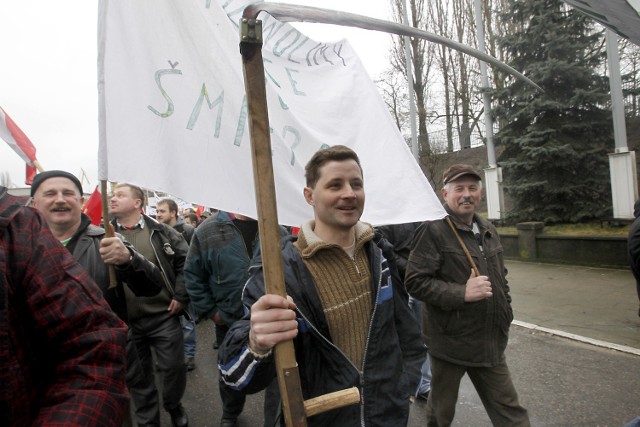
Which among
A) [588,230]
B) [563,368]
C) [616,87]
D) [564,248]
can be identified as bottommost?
[563,368]

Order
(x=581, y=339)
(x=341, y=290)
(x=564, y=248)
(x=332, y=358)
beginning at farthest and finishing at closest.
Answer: (x=564, y=248) → (x=581, y=339) → (x=341, y=290) → (x=332, y=358)

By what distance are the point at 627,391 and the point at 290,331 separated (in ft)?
11.8

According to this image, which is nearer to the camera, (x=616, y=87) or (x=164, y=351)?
(x=164, y=351)

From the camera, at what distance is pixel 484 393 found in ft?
8.34

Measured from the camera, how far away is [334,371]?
1.58 meters

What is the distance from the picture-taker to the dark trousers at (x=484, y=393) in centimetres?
241

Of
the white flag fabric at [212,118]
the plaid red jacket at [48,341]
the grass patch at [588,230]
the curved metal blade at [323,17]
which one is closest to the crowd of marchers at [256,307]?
the plaid red jacket at [48,341]

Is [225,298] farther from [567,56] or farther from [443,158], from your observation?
[443,158]

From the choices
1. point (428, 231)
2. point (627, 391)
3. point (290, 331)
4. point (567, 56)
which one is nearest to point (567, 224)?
point (567, 56)

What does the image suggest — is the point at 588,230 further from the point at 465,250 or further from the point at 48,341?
the point at 48,341

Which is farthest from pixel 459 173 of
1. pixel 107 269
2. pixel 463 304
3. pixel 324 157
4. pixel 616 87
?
pixel 616 87

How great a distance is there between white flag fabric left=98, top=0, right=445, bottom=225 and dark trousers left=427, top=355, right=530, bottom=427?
1269mm

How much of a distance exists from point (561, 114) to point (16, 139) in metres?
10.9

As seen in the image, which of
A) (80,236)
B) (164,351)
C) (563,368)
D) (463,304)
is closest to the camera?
(463,304)
